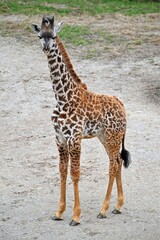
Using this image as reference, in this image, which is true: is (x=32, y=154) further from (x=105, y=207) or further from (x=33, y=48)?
(x=33, y=48)

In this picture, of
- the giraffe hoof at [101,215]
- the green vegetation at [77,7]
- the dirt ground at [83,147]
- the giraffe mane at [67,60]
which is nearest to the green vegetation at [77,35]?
the dirt ground at [83,147]

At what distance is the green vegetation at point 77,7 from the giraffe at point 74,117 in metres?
13.1

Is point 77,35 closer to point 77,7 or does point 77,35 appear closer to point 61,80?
point 77,7

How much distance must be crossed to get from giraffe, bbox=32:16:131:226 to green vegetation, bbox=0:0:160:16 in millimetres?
13050

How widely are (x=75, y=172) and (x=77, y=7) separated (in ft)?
48.6

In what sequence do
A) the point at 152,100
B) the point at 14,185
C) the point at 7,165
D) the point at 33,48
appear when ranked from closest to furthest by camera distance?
the point at 14,185, the point at 7,165, the point at 152,100, the point at 33,48

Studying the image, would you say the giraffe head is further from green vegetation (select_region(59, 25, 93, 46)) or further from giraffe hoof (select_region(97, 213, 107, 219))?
green vegetation (select_region(59, 25, 93, 46))

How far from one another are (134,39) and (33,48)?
9.00ft

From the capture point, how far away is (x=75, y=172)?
879 centimetres

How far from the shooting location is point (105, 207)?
29.9ft

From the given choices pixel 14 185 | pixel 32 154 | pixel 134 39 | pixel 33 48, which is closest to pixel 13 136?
pixel 32 154

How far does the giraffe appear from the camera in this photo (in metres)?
8.66

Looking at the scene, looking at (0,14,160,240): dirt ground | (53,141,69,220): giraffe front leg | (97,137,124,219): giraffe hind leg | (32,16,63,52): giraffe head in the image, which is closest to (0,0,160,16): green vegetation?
(0,14,160,240): dirt ground

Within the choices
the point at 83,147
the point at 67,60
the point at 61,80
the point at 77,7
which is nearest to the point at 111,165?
the point at 61,80
